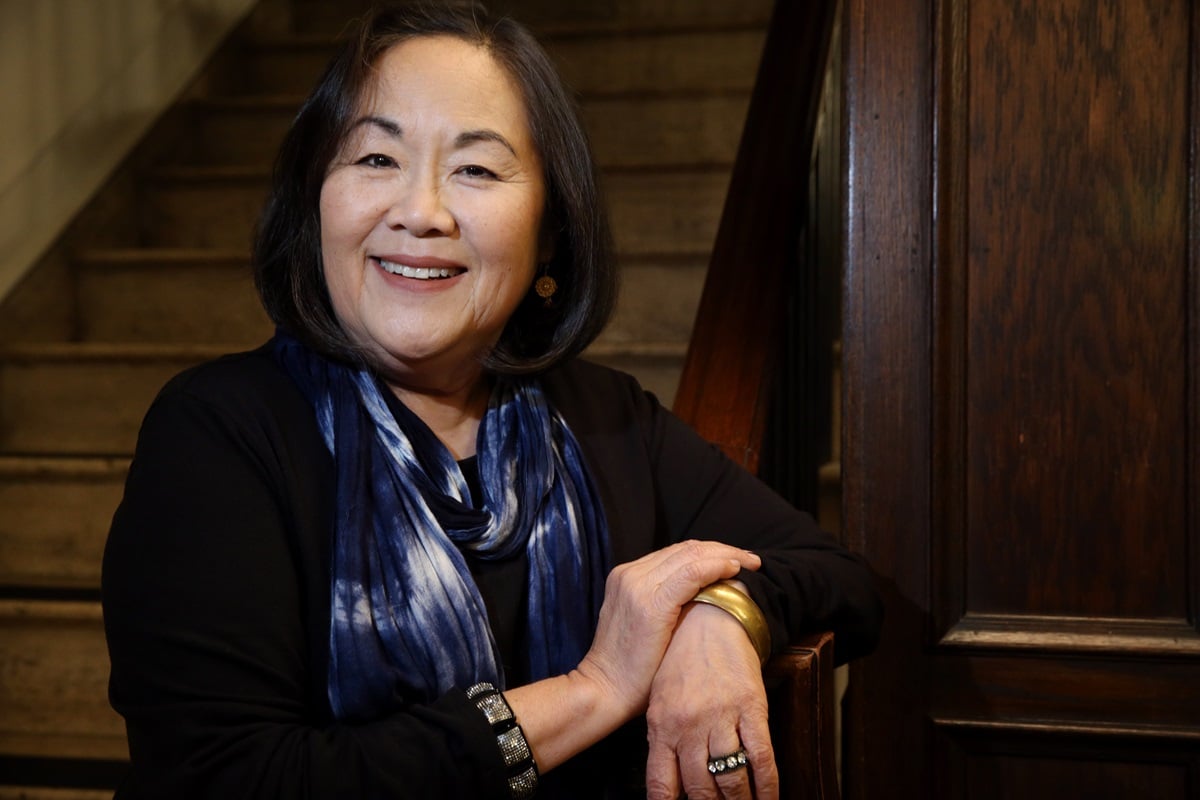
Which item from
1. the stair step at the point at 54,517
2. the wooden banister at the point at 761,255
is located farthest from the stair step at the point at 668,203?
the stair step at the point at 54,517

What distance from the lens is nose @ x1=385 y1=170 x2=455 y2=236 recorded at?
121 centimetres

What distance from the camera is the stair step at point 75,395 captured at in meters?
2.61

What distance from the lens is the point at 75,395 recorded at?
8.66ft

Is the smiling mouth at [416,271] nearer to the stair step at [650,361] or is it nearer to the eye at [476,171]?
the eye at [476,171]

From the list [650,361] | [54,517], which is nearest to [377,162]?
[650,361]

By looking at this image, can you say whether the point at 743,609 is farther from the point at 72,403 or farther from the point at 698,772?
the point at 72,403

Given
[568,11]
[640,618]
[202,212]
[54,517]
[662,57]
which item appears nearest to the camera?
[640,618]

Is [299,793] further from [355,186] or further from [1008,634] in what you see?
[1008,634]

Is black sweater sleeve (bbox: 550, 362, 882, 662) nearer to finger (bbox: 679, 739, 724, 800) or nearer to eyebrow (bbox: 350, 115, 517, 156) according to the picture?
finger (bbox: 679, 739, 724, 800)

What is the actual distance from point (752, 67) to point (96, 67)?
1782mm

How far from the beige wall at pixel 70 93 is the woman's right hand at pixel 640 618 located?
2.11 m

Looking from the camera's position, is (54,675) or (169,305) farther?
(169,305)

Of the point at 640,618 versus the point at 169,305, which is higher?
the point at 169,305

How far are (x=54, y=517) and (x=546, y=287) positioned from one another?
4.87ft
